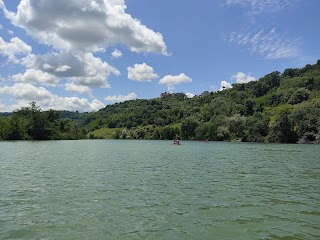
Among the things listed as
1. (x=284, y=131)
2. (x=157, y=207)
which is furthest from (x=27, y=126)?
(x=157, y=207)

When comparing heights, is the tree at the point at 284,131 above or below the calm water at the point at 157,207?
above

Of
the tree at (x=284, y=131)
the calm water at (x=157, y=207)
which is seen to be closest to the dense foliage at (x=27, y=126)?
the tree at (x=284, y=131)

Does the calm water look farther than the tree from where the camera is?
No

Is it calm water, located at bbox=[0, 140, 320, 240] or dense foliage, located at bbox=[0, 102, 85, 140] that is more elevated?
dense foliage, located at bbox=[0, 102, 85, 140]

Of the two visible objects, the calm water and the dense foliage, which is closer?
the calm water

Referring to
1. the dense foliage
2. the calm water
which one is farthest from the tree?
the calm water

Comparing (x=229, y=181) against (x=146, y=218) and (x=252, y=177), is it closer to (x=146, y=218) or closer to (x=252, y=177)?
(x=252, y=177)

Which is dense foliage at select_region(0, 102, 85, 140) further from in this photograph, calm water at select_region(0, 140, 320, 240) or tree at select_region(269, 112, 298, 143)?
calm water at select_region(0, 140, 320, 240)

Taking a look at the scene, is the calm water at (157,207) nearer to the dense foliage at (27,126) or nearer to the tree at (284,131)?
the tree at (284,131)

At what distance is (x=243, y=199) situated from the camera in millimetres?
22312

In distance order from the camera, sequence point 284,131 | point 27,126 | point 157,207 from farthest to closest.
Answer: point 27,126 → point 284,131 → point 157,207

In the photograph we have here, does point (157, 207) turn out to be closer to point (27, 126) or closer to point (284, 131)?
point (284, 131)

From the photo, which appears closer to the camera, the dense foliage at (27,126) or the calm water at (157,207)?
the calm water at (157,207)

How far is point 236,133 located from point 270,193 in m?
173
